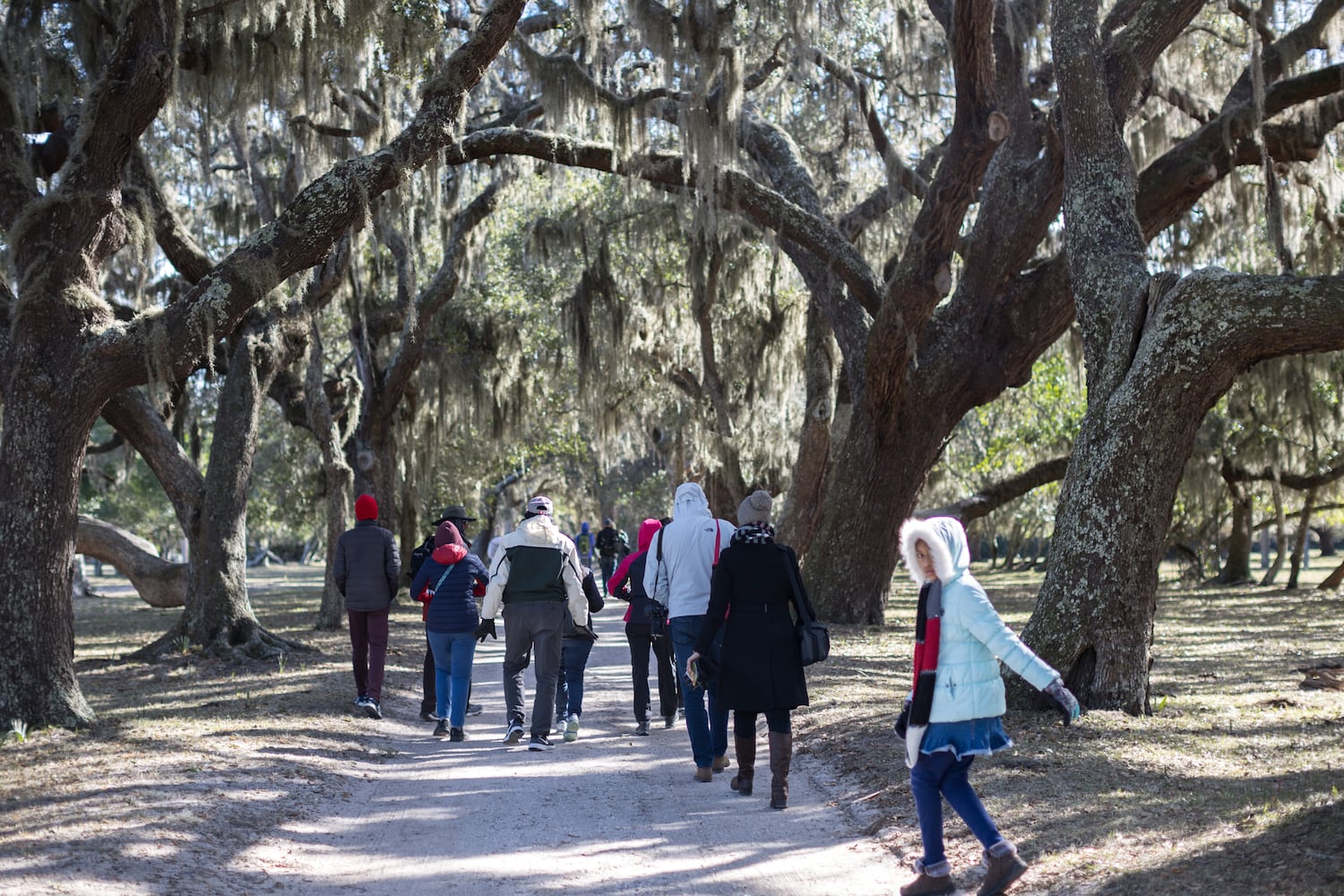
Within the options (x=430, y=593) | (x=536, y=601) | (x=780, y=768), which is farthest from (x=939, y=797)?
(x=430, y=593)

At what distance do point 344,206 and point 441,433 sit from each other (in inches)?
612

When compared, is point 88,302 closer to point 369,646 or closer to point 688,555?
point 369,646

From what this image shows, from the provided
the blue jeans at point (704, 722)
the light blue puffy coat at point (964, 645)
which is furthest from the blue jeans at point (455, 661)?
the light blue puffy coat at point (964, 645)

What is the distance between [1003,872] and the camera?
4898 mm

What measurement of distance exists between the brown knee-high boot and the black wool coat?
0.18 meters

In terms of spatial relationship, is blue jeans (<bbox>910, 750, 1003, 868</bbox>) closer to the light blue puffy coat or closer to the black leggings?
the light blue puffy coat

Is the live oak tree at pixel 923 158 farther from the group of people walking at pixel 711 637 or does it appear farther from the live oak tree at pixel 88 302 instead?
the group of people walking at pixel 711 637

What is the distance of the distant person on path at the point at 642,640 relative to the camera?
973 cm

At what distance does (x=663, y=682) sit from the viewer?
32.9 ft

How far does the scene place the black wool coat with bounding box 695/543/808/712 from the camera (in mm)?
6914

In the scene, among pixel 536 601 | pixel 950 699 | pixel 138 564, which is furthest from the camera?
pixel 138 564

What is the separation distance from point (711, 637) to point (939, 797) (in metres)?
2.24

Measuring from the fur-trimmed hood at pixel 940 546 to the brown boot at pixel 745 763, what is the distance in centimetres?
231


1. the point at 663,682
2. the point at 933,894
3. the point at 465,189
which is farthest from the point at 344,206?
the point at 465,189
